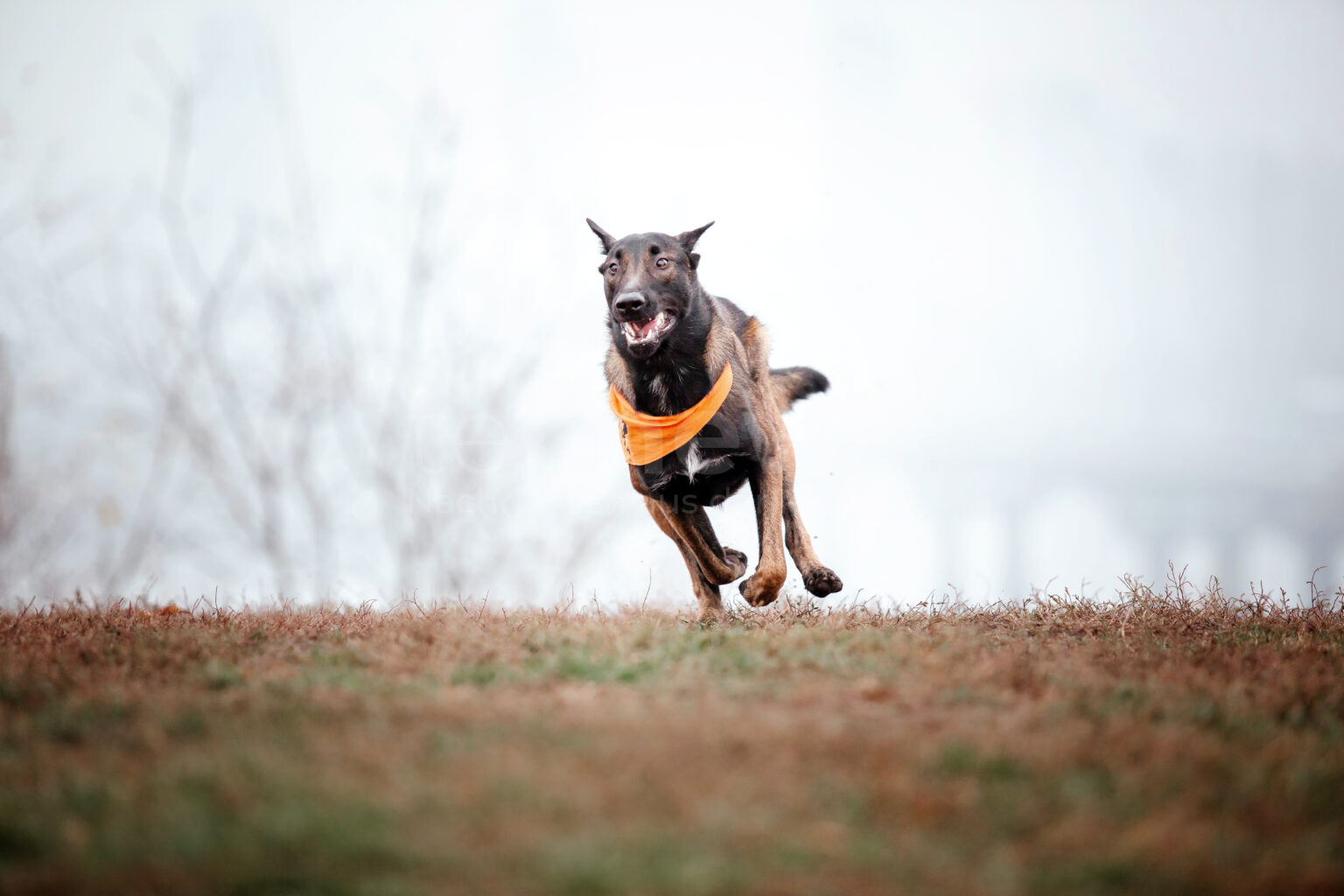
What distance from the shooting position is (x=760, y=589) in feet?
22.1

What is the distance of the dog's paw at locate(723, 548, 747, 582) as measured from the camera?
7.50 metres

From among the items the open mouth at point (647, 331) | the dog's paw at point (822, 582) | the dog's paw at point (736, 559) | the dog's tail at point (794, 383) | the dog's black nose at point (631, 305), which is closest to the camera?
the dog's black nose at point (631, 305)

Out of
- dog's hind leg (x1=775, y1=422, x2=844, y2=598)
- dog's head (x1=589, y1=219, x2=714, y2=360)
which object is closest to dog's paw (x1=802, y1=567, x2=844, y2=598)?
dog's hind leg (x1=775, y1=422, x2=844, y2=598)

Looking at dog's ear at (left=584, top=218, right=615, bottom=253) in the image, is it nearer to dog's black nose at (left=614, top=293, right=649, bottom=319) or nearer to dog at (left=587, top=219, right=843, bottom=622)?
dog at (left=587, top=219, right=843, bottom=622)

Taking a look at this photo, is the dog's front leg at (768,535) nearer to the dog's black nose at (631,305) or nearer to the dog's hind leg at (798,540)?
the dog's hind leg at (798,540)

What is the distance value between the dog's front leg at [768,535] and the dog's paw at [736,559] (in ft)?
1.71

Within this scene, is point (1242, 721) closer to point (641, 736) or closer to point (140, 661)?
point (641, 736)

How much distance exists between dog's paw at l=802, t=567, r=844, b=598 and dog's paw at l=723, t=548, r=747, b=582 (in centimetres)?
48

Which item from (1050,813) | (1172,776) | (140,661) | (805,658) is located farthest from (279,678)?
(1172,776)

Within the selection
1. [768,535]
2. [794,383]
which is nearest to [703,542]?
[768,535]

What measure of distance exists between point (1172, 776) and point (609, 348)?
16.4ft

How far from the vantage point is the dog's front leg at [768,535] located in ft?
22.0

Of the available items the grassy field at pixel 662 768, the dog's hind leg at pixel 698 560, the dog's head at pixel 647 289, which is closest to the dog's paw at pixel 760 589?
the dog's hind leg at pixel 698 560

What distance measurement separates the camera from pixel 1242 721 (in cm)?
387
